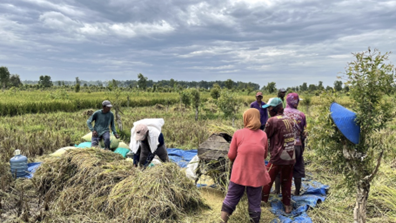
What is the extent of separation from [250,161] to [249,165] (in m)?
0.05

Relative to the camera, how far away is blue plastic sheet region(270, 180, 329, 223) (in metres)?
3.19

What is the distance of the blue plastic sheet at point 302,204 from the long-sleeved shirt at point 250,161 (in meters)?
0.86

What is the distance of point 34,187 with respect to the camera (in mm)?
3934

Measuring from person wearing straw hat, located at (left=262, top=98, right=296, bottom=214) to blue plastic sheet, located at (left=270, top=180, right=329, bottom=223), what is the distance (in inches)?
4.5

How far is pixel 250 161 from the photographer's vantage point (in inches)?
106

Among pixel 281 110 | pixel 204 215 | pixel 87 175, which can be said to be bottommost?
pixel 204 215

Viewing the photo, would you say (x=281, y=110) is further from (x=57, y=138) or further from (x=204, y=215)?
(x=57, y=138)

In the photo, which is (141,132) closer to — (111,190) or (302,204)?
(111,190)

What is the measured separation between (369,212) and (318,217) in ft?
2.35

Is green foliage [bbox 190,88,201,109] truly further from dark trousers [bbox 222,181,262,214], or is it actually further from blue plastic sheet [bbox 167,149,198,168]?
dark trousers [bbox 222,181,262,214]

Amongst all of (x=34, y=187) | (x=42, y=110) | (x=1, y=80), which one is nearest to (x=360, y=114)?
(x=34, y=187)

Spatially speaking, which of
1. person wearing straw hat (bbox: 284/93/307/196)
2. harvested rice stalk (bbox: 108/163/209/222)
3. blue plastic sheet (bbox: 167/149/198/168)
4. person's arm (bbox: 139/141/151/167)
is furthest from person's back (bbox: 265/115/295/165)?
blue plastic sheet (bbox: 167/149/198/168)

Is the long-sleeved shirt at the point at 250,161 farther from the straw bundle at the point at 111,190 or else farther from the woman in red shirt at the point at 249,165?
the straw bundle at the point at 111,190

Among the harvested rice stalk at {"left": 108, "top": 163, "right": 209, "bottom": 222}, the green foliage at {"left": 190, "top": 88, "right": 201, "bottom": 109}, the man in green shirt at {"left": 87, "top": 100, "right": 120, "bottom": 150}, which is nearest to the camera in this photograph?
the harvested rice stalk at {"left": 108, "top": 163, "right": 209, "bottom": 222}
